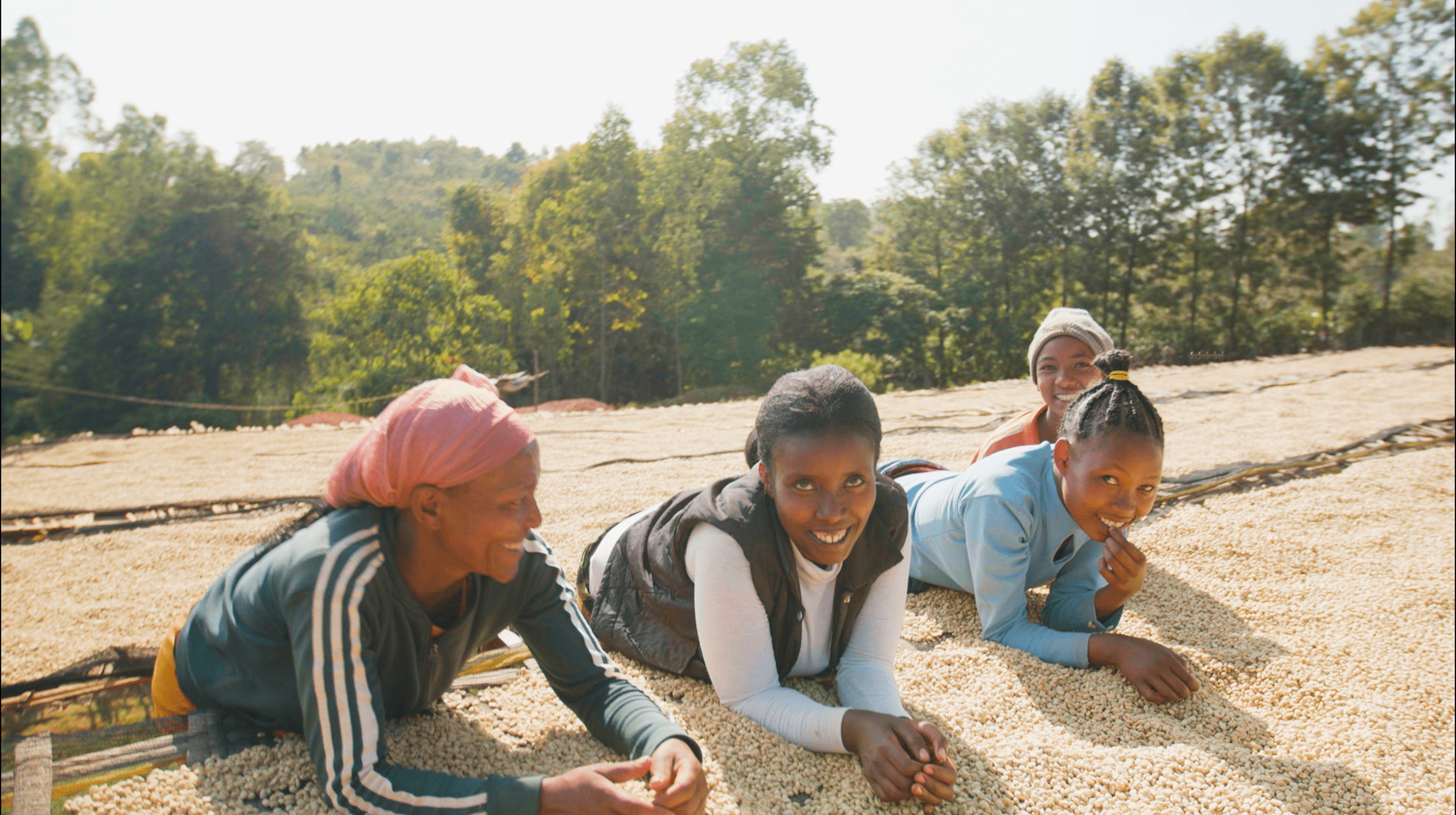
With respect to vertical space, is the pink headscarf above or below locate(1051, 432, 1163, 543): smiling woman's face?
above

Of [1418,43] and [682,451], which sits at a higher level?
[1418,43]

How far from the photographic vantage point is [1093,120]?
1836 centimetres

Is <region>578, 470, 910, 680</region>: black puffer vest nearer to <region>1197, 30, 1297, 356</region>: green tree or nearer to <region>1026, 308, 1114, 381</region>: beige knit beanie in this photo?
<region>1026, 308, 1114, 381</region>: beige knit beanie

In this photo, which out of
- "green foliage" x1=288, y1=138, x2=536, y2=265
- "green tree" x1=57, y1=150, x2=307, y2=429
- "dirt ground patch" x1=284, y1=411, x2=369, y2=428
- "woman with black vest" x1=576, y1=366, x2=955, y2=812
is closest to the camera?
"woman with black vest" x1=576, y1=366, x2=955, y2=812

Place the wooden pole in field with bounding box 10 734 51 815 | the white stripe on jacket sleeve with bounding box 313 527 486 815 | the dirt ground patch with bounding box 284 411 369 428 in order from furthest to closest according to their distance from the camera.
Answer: the dirt ground patch with bounding box 284 411 369 428
the wooden pole in field with bounding box 10 734 51 815
the white stripe on jacket sleeve with bounding box 313 527 486 815

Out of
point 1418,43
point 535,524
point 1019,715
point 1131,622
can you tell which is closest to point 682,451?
point 1131,622

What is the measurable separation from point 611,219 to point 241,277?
9824 millimetres

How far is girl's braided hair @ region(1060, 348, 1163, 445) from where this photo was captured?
6.61 ft

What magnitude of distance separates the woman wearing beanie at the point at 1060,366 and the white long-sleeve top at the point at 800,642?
1253 millimetres

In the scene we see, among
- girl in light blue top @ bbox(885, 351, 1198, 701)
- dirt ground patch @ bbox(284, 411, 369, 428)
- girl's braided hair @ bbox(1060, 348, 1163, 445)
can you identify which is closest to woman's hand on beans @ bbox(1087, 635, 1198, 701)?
girl in light blue top @ bbox(885, 351, 1198, 701)

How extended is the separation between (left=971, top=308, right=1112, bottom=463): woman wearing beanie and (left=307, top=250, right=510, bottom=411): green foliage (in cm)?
1396

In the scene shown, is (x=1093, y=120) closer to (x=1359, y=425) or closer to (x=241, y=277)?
(x=1359, y=425)

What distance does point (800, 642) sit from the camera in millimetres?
1878

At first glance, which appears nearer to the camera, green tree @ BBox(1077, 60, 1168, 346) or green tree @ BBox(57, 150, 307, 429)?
green tree @ BBox(1077, 60, 1168, 346)
